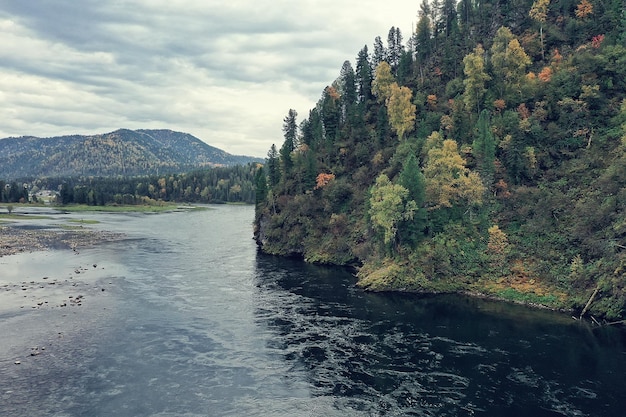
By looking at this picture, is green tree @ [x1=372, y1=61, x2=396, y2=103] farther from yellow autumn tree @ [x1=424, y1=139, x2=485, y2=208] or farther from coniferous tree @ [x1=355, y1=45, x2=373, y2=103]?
yellow autumn tree @ [x1=424, y1=139, x2=485, y2=208]

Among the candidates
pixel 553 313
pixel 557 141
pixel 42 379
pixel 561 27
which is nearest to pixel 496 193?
pixel 557 141

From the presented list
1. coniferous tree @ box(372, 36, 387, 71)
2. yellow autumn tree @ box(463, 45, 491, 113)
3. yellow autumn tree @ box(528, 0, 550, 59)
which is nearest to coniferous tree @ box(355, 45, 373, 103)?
coniferous tree @ box(372, 36, 387, 71)

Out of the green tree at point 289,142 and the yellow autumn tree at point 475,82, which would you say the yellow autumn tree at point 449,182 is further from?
the green tree at point 289,142

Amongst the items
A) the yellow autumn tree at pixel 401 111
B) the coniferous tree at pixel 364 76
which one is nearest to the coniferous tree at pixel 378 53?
the coniferous tree at pixel 364 76

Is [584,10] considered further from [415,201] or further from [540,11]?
[415,201]

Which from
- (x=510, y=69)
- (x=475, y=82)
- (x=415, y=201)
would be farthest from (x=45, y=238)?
(x=510, y=69)

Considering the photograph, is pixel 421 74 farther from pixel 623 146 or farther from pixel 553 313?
pixel 553 313
